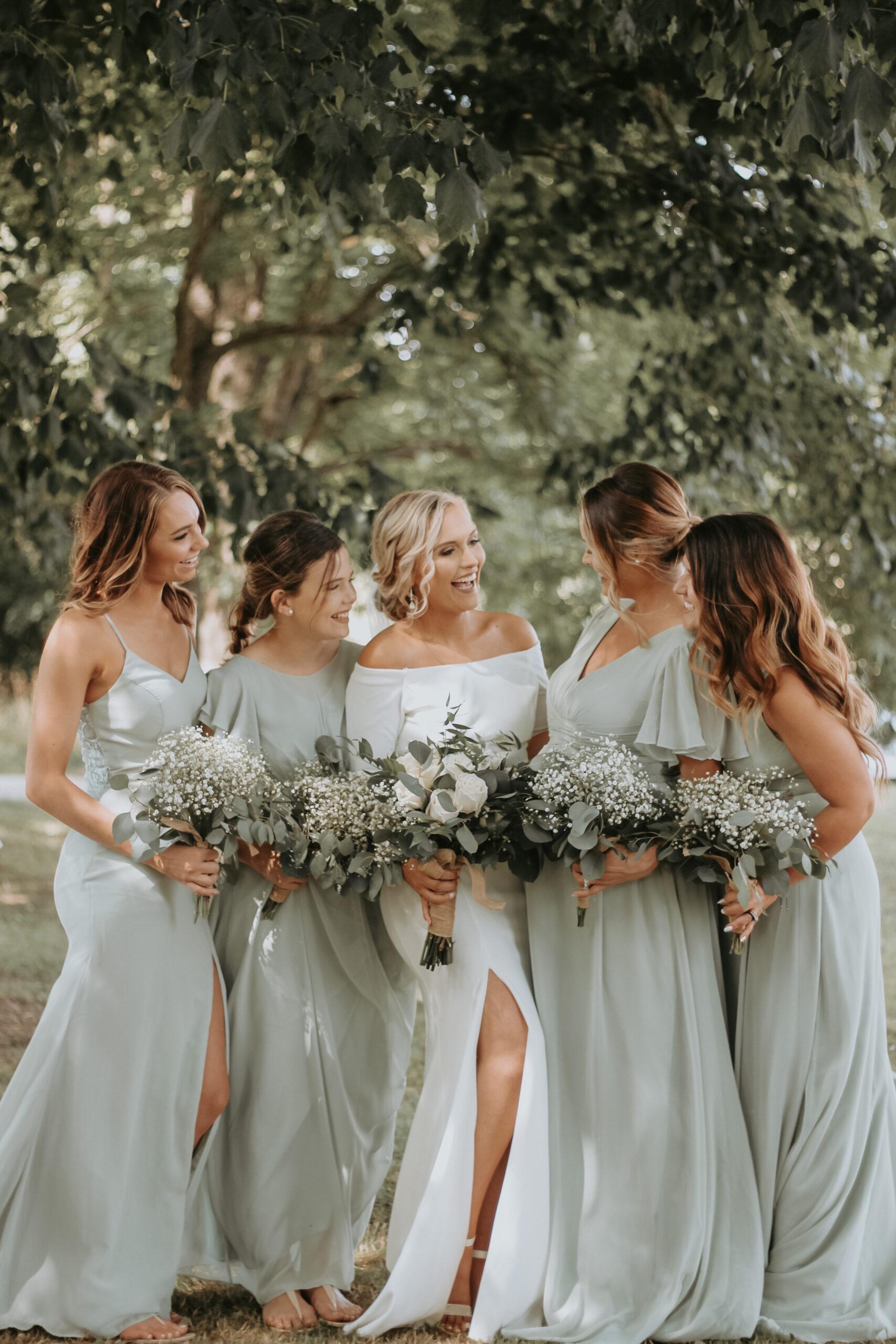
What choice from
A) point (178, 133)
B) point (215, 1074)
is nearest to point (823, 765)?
point (215, 1074)

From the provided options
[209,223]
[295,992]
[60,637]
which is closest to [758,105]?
[60,637]

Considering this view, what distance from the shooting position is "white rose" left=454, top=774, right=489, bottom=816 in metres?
3.96

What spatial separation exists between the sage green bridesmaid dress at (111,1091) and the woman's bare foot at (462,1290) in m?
0.87

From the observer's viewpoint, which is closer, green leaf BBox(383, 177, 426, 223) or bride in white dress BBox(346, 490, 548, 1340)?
bride in white dress BBox(346, 490, 548, 1340)

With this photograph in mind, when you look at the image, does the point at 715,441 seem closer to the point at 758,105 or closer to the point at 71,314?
the point at 758,105

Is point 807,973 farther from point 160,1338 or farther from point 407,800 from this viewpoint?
point 160,1338

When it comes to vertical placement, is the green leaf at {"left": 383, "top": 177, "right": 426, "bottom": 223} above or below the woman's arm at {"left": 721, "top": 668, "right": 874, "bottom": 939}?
above

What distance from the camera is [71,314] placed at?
40.8 feet

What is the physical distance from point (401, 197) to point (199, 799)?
7.10ft

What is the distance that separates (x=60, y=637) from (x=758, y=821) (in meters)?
2.23

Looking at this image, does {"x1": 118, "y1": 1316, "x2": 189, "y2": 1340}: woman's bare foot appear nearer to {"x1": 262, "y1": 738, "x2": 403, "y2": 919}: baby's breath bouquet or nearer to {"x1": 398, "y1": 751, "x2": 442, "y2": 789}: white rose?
{"x1": 262, "y1": 738, "x2": 403, "y2": 919}: baby's breath bouquet

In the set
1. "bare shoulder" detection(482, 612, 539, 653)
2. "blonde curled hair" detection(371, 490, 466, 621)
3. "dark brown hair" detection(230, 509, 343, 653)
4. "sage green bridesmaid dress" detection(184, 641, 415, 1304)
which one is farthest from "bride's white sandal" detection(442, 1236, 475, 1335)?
"dark brown hair" detection(230, 509, 343, 653)

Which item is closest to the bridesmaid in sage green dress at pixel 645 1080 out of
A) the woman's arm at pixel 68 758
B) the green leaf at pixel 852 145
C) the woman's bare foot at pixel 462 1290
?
the woman's bare foot at pixel 462 1290

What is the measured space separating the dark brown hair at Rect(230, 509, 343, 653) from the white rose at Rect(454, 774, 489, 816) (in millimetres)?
1064
